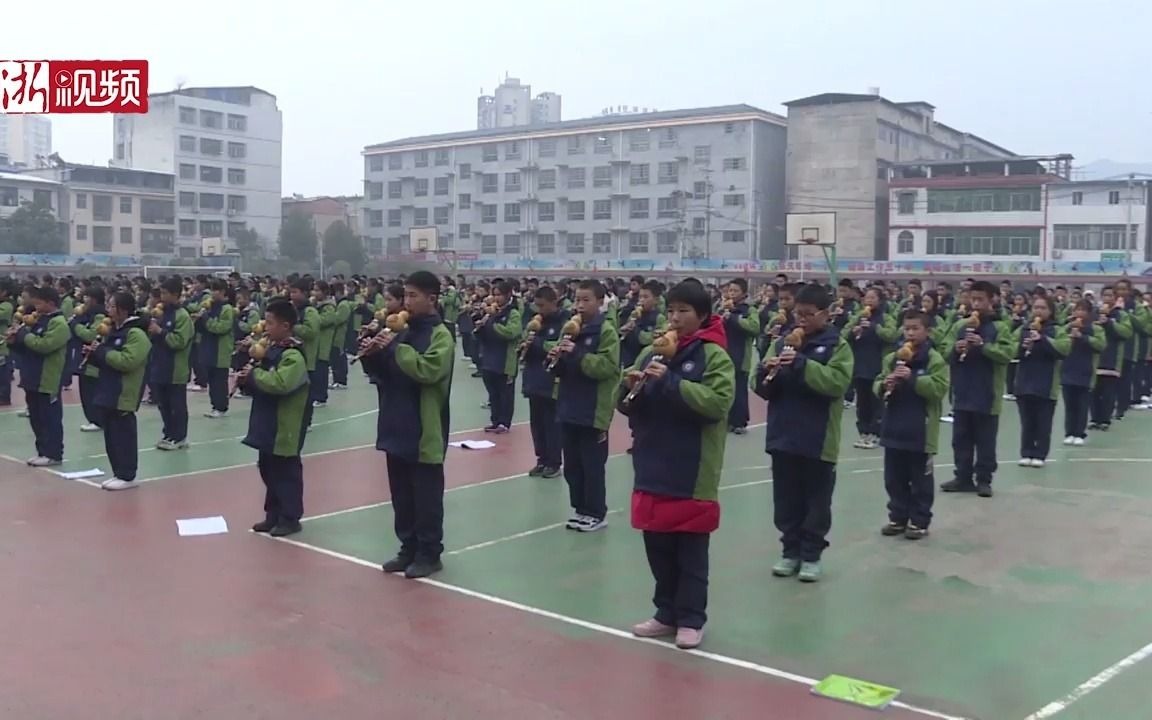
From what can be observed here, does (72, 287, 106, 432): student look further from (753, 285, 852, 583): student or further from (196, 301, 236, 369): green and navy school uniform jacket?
(753, 285, 852, 583): student

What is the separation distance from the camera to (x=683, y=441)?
503 cm

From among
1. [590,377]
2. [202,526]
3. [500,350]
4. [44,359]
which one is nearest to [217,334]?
[44,359]

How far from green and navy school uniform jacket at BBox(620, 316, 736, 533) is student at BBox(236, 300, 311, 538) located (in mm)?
2956

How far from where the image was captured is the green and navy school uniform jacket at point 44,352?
9367 millimetres

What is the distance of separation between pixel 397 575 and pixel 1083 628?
368 centimetres

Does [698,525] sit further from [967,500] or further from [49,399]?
[49,399]

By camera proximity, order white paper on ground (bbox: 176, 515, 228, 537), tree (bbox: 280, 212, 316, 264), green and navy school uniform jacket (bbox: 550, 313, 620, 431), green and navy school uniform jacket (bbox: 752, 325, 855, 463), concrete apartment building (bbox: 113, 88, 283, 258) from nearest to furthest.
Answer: green and navy school uniform jacket (bbox: 752, 325, 855, 463) → white paper on ground (bbox: 176, 515, 228, 537) → green and navy school uniform jacket (bbox: 550, 313, 620, 431) → tree (bbox: 280, 212, 316, 264) → concrete apartment building (bbox: 113, 88, 283, 258)

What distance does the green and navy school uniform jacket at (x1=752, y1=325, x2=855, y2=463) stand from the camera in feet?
19.9

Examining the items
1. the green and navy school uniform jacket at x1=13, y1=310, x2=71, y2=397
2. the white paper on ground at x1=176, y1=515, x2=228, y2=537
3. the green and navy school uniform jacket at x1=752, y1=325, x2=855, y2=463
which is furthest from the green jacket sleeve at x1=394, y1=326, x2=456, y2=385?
the green and navy school uniform jacket at x1=13, y1=310, x2=71, y2=397

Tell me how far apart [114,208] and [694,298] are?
4830 cm

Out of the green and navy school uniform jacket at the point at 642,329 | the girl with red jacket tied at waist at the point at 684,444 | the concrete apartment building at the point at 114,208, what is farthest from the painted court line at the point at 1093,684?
the concrete apartment building at the point at 114,208

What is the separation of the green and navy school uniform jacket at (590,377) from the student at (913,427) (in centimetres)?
183

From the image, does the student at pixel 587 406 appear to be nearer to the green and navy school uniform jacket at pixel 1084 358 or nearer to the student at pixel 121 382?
the student at pixel 121 382

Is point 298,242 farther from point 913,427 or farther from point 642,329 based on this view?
point 913,427
